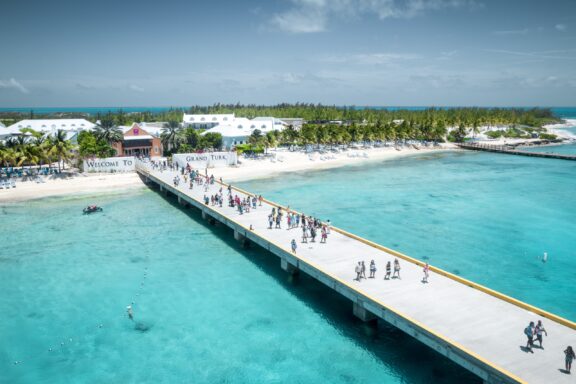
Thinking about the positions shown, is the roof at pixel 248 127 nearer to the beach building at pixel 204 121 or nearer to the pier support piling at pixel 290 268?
the beach building at pixel 204 121

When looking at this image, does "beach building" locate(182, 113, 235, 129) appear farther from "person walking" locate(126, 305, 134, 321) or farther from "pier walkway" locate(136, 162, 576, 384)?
"person walking" locate(126, 305, 134, 321)

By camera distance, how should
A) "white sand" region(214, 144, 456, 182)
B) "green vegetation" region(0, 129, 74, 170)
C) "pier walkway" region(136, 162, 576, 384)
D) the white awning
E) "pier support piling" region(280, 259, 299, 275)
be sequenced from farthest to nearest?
the white awning
"white sand" region(214, 144, 456, 182)
"green vegetation" region(0, 129, 74, 170)
"pier support piling" region(280, 259, 299, 275)
"pier walkway" region(136, 162, 576, 384)

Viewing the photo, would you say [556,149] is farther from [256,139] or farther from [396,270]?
[396,270]

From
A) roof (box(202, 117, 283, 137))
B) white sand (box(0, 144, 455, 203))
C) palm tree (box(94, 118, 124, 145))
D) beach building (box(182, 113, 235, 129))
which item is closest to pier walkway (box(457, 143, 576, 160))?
white sand (box(0, 144, 455, 203))

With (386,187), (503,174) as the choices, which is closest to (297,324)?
(386,187)

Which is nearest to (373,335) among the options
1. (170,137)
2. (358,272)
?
(358,272)

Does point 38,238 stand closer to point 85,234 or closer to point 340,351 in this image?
point 85,234

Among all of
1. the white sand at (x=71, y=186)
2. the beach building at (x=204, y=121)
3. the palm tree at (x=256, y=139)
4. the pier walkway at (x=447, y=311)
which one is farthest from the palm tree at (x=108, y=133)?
the beach building at (x=204, y=121)
